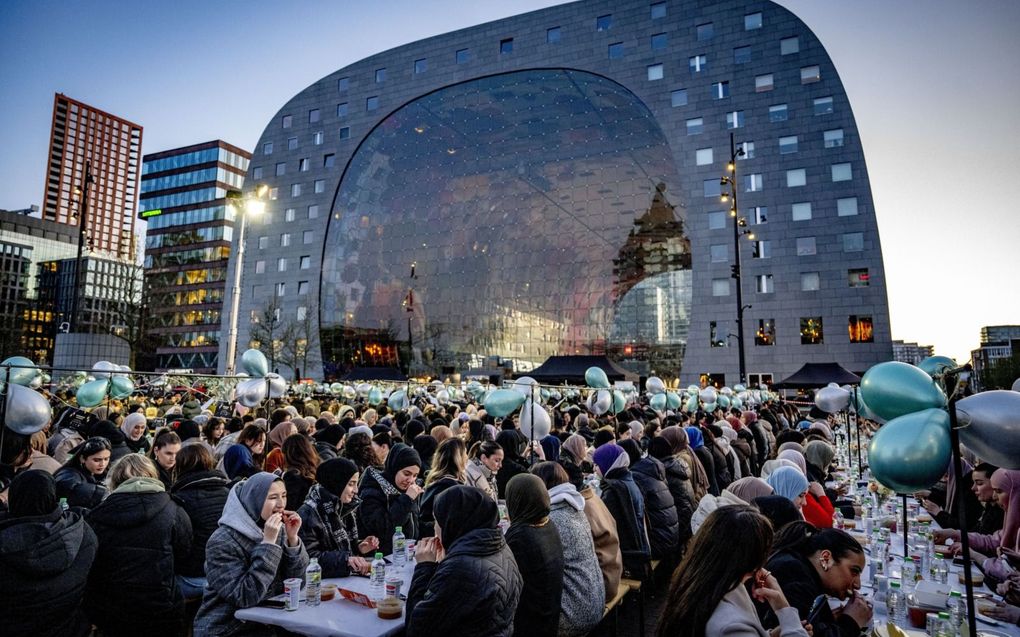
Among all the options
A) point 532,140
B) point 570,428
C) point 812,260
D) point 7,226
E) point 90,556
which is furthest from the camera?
point 7,226

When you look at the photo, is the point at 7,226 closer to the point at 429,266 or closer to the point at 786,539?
the point at 429,266

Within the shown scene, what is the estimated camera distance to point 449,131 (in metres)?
52.4

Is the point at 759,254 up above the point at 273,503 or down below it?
above

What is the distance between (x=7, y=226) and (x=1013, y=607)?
158 meters

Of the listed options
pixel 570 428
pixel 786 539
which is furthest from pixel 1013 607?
pixel 570 428

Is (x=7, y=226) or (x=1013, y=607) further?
(x=7, y=226)

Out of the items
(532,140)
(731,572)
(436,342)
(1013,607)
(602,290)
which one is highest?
(532,140)

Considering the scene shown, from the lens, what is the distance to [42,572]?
3.66m

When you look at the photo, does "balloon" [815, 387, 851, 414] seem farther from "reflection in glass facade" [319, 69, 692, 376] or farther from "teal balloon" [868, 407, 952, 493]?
"reflection in glass facade" [319, 69, 692, 376]

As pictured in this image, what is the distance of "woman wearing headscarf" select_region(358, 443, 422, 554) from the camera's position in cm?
553

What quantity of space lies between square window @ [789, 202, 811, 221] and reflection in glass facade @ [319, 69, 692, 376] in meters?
7.09

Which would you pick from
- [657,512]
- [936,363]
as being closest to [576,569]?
[657,512]

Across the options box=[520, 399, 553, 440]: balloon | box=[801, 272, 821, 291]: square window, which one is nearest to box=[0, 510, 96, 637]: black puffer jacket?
box=[520, 399, 553, 440]: balloon

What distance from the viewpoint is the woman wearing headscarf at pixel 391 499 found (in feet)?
18.1
